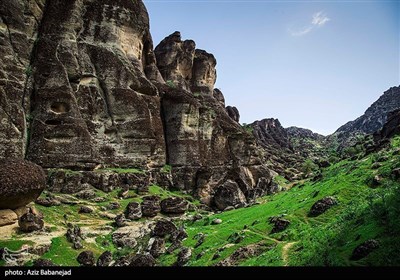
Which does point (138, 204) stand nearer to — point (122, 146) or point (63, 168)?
point (63, 168)

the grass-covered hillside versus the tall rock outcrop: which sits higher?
the tall rock outcrop

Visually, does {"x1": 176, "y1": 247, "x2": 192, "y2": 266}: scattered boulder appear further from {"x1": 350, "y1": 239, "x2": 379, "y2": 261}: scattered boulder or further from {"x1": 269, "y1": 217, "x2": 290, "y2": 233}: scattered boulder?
{"x1": 350, "y1": 239, "x2": 379, "y2": 261}: scattered boulder

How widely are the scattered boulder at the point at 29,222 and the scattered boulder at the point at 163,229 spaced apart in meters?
12.3

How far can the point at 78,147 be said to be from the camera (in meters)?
56.1

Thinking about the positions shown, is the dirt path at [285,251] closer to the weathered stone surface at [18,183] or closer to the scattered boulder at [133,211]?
the weathered stone surface at [18,183]

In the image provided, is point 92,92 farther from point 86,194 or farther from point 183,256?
point 183,256

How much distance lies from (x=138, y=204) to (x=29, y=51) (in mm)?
34506

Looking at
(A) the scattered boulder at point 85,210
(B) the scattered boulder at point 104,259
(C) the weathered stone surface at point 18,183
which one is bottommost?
(B) the scattered boulder at point 104,259

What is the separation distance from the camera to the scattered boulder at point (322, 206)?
99.2ft

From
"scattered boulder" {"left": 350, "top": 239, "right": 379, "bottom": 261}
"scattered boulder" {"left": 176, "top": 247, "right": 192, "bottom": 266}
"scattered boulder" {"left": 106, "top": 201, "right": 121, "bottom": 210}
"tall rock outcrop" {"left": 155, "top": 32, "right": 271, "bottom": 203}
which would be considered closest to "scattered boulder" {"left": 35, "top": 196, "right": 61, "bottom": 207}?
"scattered boulder" {"left": 106, "top": 201, "right": 121, "bottom": 210}

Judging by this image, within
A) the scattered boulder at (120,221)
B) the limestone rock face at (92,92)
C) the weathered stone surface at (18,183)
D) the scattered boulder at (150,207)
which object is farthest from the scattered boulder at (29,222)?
the limestone rock face at (92,92)

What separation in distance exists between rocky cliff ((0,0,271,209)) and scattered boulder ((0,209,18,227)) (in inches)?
783

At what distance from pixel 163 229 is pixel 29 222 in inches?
549

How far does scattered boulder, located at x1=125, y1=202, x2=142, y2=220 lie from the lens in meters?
45.9
